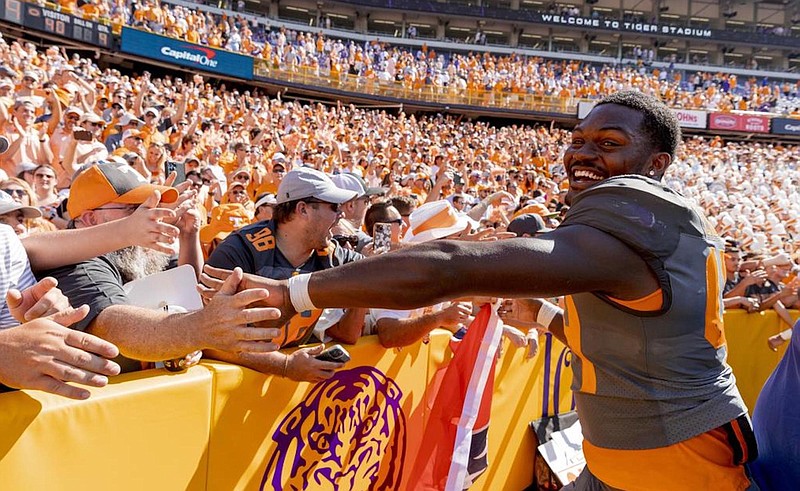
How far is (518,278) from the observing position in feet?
4.68

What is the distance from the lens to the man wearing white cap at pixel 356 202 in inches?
143

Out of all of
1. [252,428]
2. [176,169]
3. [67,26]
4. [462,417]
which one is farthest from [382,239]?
[67,26]

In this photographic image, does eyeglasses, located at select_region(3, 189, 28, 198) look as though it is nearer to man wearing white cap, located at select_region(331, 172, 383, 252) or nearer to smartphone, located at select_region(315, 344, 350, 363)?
man wearing white cap, located at select_region(331, 172, 383, 252)

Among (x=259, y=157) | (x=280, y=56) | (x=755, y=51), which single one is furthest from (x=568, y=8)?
(x=259, y=157)

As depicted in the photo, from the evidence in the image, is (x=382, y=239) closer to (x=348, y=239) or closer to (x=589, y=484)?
(x=348, y=239)

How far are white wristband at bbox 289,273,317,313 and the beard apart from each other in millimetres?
1165

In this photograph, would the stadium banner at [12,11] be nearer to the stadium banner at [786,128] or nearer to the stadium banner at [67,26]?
the stadium banner at [67,26]

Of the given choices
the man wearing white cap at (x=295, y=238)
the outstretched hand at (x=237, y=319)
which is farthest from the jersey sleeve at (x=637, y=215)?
the man wearing white cap at (x=295, y=238)

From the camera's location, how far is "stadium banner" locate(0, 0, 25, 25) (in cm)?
1930

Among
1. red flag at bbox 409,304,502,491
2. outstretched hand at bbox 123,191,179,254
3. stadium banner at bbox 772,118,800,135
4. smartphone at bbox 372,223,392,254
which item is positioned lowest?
red flag at bbox 409,304,502,491

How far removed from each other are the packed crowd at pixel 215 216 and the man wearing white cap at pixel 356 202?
2 centimetres

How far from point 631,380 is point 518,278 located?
0.57m

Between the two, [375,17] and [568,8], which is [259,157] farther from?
[568,8]

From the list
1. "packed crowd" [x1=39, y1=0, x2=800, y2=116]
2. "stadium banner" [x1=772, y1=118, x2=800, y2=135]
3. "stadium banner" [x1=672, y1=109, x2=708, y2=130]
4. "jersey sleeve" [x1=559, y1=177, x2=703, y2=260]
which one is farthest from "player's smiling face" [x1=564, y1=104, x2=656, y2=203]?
"stadium banner" [x1=772, y1=118, x2=800, y2=135]
